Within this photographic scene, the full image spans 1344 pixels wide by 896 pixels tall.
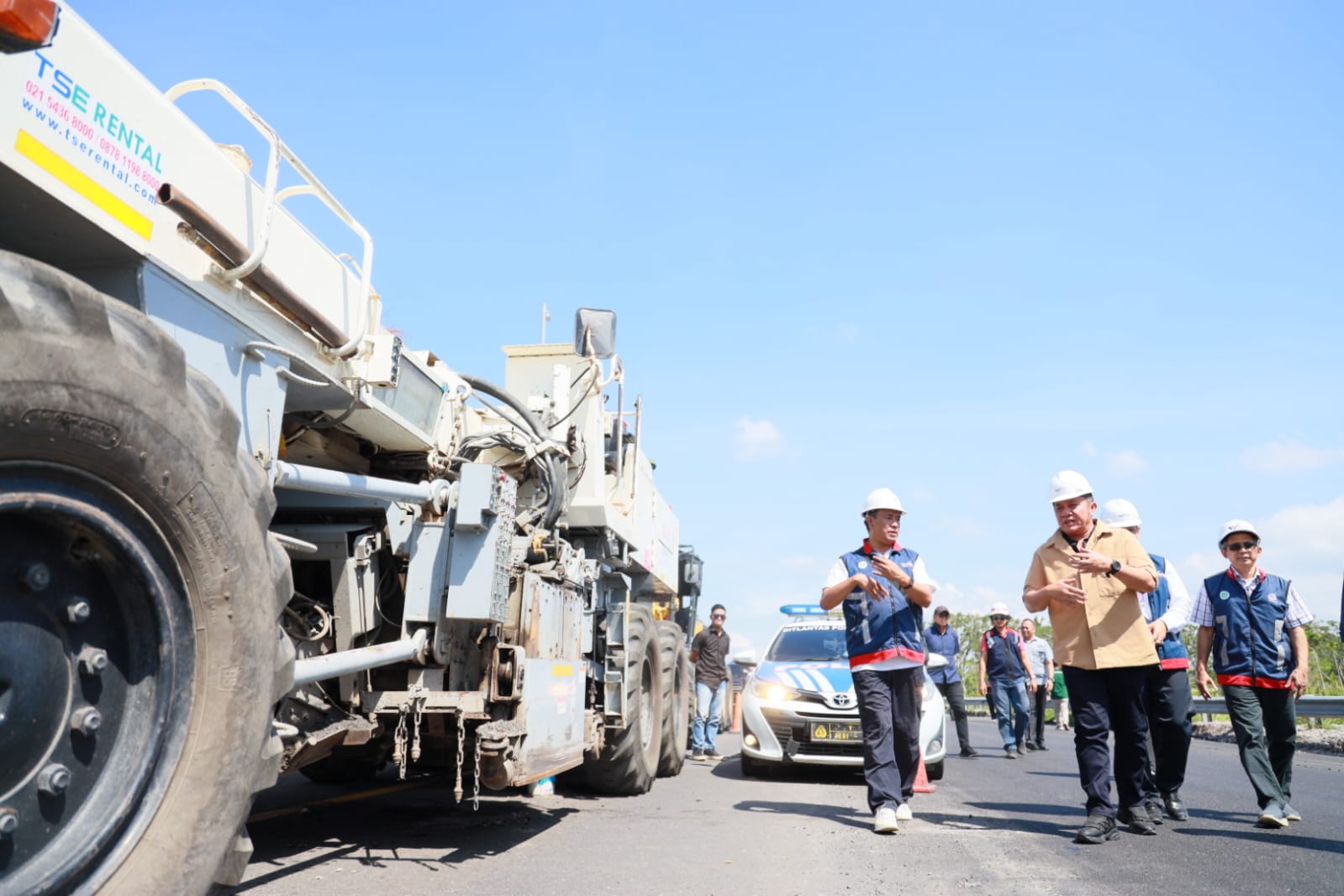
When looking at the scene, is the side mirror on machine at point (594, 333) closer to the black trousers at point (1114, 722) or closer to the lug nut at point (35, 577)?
the black trousers at point (1114, 722)

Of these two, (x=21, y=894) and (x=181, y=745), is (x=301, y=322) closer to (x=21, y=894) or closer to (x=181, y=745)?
(x=181, y=745)

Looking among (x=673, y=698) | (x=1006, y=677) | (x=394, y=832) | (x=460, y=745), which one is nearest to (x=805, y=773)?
(x=673, y=698)

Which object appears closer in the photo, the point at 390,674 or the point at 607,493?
the point at 390,674

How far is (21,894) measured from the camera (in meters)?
2.03

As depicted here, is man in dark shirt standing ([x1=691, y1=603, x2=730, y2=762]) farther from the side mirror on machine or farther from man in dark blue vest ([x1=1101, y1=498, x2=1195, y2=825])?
the side mirror on machine

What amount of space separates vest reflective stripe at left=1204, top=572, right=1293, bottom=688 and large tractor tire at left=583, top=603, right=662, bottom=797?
390 cm

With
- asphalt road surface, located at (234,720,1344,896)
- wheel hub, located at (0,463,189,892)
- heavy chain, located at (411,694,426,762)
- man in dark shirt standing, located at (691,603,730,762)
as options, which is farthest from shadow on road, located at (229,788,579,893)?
man in dark shirt standing, located at (691,603,730,762)

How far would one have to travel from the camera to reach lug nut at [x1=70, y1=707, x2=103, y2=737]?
2258 mm

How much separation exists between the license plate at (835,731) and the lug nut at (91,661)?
7.89 meters

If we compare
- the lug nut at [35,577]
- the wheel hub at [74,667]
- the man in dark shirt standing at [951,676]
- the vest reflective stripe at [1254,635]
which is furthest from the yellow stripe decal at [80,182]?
the man in dark shirt standing at [951,676]

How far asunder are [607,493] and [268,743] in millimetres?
5762

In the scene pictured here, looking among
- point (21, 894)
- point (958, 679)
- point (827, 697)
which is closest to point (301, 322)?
point (21, 894)

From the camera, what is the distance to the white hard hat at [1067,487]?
6340 mm

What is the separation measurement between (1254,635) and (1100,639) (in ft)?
4.77
